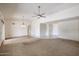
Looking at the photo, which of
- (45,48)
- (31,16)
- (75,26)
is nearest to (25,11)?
(31,16)

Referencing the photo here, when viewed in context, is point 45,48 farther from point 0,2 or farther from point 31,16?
point 0,2

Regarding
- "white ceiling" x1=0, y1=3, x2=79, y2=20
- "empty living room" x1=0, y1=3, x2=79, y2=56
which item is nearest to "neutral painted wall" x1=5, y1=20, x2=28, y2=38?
"empty living room" x1=0, y1=3, x2=79, y2=56

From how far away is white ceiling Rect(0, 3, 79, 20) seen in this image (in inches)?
90.2

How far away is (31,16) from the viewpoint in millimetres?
2346

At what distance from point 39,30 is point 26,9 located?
0.47 m

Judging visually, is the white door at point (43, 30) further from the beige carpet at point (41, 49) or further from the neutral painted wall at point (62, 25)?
the beige carpet at point (41, 49)

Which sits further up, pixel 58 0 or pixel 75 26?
pixel 58 0

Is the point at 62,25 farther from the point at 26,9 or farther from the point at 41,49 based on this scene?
the point at 26,9

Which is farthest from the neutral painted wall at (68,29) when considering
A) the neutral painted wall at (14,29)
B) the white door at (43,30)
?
the neutral painted wall at (14,29)

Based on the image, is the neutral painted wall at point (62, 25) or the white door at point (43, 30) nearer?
the neutral painted wall at point (62, 25)

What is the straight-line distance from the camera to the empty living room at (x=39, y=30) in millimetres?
2277

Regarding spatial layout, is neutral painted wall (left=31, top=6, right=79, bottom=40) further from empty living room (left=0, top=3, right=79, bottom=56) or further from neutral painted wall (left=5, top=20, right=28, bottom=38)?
neutral painted wall (left=5, top=20, right=28, bottom=38)

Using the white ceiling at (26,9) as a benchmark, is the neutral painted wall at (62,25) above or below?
below

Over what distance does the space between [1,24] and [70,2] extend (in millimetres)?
1340
